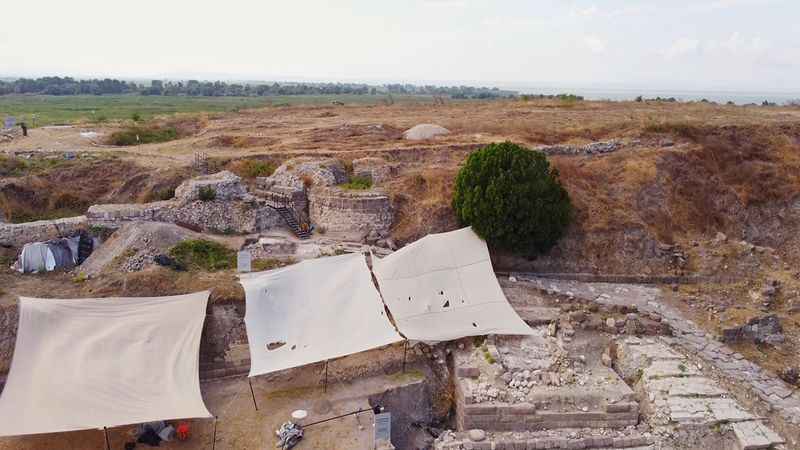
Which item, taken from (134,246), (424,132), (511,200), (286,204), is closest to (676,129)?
(424,132)

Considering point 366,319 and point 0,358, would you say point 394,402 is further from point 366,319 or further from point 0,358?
point 0,358

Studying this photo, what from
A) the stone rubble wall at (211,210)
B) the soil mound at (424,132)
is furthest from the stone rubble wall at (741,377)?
the soil mound at (424,132)

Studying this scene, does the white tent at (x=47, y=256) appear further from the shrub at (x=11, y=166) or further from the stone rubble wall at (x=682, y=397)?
the stone rubble wall at (x=682, y=397)

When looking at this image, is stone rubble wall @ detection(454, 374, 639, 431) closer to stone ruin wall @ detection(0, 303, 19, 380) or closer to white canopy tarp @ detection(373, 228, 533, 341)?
white canopy tarp @ detection(373, 228, 533, 341)

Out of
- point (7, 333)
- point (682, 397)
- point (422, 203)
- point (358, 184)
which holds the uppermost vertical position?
point (358, 184)

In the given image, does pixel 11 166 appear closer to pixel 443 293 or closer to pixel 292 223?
pixel 292 223

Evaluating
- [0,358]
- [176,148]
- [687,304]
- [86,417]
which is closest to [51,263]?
[0,358]
